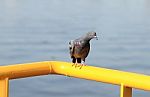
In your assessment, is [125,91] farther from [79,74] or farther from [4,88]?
[4,88]

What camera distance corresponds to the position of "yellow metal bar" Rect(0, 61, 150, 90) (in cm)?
217

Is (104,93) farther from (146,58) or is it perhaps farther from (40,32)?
(40,32)

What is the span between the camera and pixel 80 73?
241 centimetres

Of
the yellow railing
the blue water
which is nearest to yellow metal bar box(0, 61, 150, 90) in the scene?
the yellow railing

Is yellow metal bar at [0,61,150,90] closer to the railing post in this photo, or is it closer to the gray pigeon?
the railing post

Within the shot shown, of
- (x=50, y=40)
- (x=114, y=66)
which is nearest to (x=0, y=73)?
(x=114, y=66)

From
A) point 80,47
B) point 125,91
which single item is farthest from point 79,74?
point 80,47

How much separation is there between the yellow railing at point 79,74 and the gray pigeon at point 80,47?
0.49m

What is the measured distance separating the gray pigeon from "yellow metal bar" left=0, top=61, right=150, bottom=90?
48 centimetres

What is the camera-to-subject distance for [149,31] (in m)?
18.7

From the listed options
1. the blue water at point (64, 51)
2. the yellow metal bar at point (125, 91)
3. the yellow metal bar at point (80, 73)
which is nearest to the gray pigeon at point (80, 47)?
the yellow metal bar at point (80, 73)

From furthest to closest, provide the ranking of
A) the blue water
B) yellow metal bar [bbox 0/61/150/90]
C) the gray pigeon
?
the blue water
the gray pigeon
yellow metal bar [bbox 0/61/150/90]

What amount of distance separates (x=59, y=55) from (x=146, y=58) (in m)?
1.82

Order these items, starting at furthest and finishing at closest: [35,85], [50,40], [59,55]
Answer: [50,40], [59,55], [35,85]
